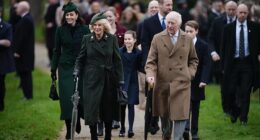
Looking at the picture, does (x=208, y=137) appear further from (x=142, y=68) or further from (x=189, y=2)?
(x=189, y=2)

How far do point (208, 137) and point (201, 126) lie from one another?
1.45 metres

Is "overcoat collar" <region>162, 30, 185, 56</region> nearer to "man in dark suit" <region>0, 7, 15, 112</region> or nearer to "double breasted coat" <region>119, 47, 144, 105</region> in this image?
"double breasted coat" <region>119, 47, 144, 105</region>

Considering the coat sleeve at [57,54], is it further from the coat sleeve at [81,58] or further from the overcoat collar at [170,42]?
the overcoat collar at [170,42]

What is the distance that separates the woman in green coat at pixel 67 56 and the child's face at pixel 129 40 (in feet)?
3.15

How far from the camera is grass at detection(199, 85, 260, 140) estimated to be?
15594mm

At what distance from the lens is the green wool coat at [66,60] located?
1517 centimetres

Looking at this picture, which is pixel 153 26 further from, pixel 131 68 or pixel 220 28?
pixel 220 28

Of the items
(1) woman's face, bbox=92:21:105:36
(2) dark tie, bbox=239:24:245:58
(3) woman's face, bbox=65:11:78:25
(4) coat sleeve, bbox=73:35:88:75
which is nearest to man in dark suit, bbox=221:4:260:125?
(2) dark tie, bbox=239:24:245:58

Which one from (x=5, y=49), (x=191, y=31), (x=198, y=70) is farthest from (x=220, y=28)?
(x=191, y=31)

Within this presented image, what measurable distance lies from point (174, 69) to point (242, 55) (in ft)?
12.0

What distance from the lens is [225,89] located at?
17.9 meters

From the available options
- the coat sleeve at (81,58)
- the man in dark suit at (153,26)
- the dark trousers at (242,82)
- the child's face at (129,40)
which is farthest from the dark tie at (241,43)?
the coat sleeve at (81,58)

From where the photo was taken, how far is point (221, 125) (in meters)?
17.0

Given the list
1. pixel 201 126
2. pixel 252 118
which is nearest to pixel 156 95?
pixel 201 126
